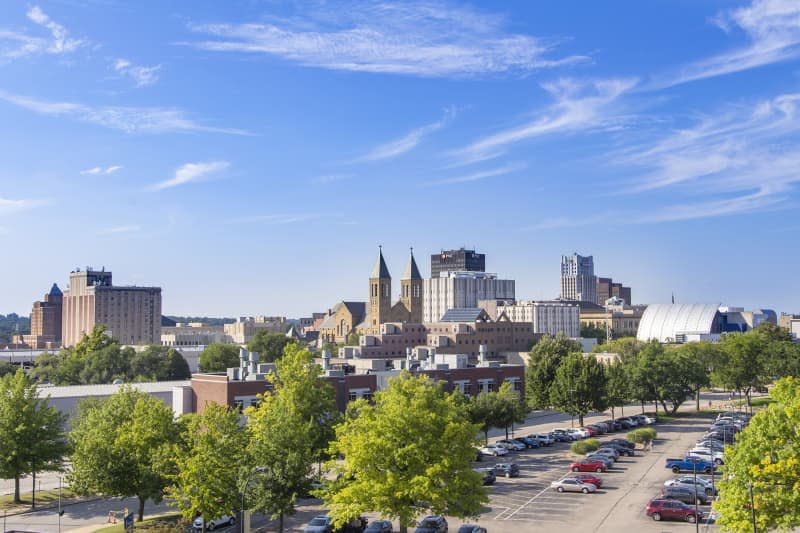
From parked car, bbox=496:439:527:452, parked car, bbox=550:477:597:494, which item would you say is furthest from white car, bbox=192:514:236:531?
parked car, bbox=496:439:527:452

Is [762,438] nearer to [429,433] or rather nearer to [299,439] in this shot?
[429,433]

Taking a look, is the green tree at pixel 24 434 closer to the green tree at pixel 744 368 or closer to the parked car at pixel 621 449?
the parked car at pixel 621 449

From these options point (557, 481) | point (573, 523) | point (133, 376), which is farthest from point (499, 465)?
point (133, 376)

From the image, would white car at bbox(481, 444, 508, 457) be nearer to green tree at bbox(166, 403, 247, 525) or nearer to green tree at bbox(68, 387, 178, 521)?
green tree at bbox(68, 387, 178, 521)

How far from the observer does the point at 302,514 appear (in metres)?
48.5

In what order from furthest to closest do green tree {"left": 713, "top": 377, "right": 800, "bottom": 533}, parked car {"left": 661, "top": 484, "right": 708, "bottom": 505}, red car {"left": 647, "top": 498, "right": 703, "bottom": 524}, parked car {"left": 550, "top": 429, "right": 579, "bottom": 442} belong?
parked car {"left": 550, "top": 429, "right": 579, "bottom": 442}
parked car {"left": 661, "top": 484, "right": 708, "bottom": 505}
red car {"left": 647, "top": 498, "right": 703, "bottom": 524}
green tree {"left": 713, "top": 377, "right": 800, "bottom": 533}

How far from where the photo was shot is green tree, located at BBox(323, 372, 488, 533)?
38125mm

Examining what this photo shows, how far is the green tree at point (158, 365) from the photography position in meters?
124

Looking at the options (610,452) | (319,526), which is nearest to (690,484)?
(610,452)

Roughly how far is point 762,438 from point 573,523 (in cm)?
1440

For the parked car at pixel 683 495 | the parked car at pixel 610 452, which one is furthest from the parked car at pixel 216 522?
the parked car at pixel 610 452

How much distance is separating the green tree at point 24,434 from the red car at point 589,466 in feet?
120

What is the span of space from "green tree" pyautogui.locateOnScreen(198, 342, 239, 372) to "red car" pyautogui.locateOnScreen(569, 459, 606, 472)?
7621 centimetres

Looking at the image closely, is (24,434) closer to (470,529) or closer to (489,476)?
(470,529)
